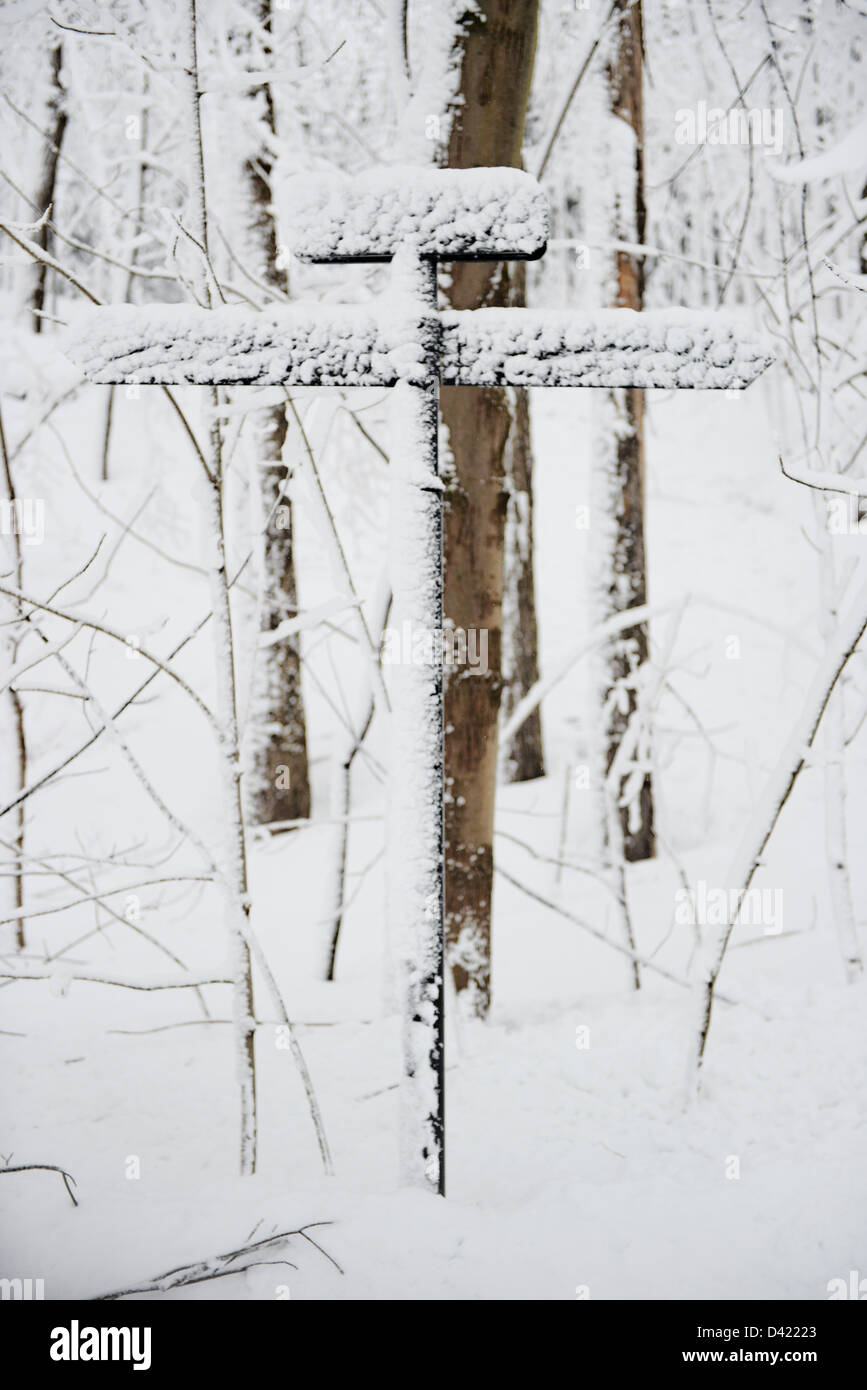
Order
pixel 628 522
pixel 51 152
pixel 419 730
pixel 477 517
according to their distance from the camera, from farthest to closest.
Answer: pixel 51 152 < pixel 628 522 < pixel 477 517 < pixel 419 730

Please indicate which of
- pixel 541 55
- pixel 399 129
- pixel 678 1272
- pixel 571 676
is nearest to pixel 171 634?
pixel 571 676

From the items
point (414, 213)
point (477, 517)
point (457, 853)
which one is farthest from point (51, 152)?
point (457, 853)

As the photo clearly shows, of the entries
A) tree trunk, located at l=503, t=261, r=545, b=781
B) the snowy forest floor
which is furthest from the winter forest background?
tree trunk, located at l=503, t=261, r=545, b=781

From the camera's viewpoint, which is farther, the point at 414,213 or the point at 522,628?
the point at 522,628

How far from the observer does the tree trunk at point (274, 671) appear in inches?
160

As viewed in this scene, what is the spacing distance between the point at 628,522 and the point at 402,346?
310 centimetres

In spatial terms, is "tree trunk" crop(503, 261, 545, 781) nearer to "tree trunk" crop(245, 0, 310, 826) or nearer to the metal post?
"tree trunk" crop(245, 0, 310, 826)

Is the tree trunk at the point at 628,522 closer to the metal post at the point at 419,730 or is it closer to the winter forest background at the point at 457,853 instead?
the winter forest background at the point at 457,853

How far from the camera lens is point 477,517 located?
2.30 metres

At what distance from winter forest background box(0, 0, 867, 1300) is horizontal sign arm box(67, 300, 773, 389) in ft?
0.23

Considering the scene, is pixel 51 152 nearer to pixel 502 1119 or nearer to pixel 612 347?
pixel 612 347

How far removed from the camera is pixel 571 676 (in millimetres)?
7086

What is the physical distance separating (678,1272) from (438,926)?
82 centimetres
